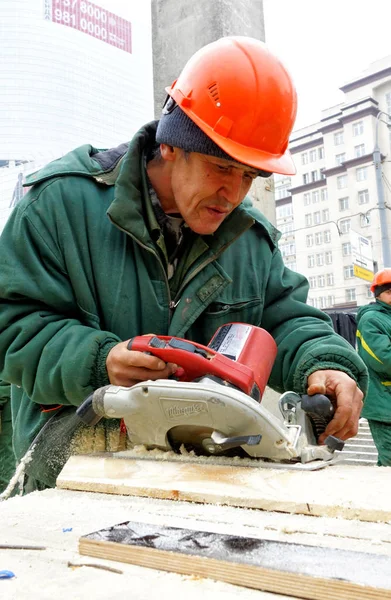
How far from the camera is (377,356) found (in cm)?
425

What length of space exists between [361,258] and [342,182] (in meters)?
25.5

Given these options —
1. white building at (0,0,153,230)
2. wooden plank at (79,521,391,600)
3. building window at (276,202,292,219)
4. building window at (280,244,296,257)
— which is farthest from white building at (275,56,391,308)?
wooden plank at (79,521,391,600)

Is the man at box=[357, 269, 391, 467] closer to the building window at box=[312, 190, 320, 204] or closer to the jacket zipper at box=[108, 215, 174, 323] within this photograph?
the jacket zipper at box=[108, 215, 174, 323]

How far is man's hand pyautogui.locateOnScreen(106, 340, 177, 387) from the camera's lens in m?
1.39

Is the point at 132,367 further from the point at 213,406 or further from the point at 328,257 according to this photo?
the point at 328,257

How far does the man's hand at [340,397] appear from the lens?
165 centimetres

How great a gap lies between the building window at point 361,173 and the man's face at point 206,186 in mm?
32694

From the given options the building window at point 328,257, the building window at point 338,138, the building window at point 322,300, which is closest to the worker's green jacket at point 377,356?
the building window at point 328,257

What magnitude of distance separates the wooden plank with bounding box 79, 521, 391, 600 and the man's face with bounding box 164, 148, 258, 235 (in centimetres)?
121

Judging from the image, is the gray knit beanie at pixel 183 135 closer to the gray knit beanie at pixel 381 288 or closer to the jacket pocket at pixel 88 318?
the jacket pocket at pixel 88 318

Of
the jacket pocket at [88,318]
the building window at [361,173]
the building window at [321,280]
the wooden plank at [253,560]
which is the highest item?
the building window at [361,173]

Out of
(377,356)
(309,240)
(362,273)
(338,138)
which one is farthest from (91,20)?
(338,138)

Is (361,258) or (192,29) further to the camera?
(361,258)

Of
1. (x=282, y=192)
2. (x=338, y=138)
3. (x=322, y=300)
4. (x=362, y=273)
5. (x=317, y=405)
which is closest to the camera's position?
(x=317, y=405)
